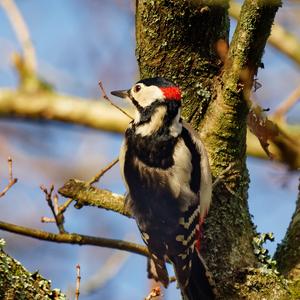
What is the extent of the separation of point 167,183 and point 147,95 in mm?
469

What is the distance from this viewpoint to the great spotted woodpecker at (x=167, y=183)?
3.18 m

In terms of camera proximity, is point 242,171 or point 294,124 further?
point 294,124

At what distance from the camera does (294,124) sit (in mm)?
4957

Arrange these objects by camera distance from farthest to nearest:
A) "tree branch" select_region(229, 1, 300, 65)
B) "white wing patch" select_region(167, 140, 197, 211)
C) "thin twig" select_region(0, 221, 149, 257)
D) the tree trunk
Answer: "tree branch" select_region(229, 1, 300, 65)
"white wing patch" select_region(167, 140, 197, 211)
"thin twig" select_region(0, 221, 149, 257)
the tree trunk

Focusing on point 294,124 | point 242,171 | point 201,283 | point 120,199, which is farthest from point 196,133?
point 294,124

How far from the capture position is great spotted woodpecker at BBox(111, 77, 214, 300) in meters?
3.18

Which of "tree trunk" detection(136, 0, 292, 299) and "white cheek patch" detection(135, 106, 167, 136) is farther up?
"white cheek patch" detection(135, 106, 167, 136)

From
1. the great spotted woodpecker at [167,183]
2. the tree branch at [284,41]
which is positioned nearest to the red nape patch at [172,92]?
the great spotted woodpecker at [167,183]

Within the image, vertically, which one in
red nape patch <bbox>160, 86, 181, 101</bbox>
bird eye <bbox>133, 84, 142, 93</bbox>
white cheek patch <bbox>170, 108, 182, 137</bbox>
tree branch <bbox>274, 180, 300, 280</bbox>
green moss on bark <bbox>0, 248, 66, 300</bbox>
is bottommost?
green moss on bark <bbox>0, 248, 66, 300</bbox>

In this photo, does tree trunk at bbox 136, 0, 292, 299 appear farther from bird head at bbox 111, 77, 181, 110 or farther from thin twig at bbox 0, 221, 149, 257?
thin twig at bbox 0, 221, 149, 257

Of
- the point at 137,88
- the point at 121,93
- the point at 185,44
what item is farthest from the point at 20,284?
the point at 121,93

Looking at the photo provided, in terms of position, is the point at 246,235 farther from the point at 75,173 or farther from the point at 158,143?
the point at 75,173

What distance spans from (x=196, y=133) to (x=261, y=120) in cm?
32

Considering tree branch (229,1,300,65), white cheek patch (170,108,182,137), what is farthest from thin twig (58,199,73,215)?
tree branch (229,1,300,65)
